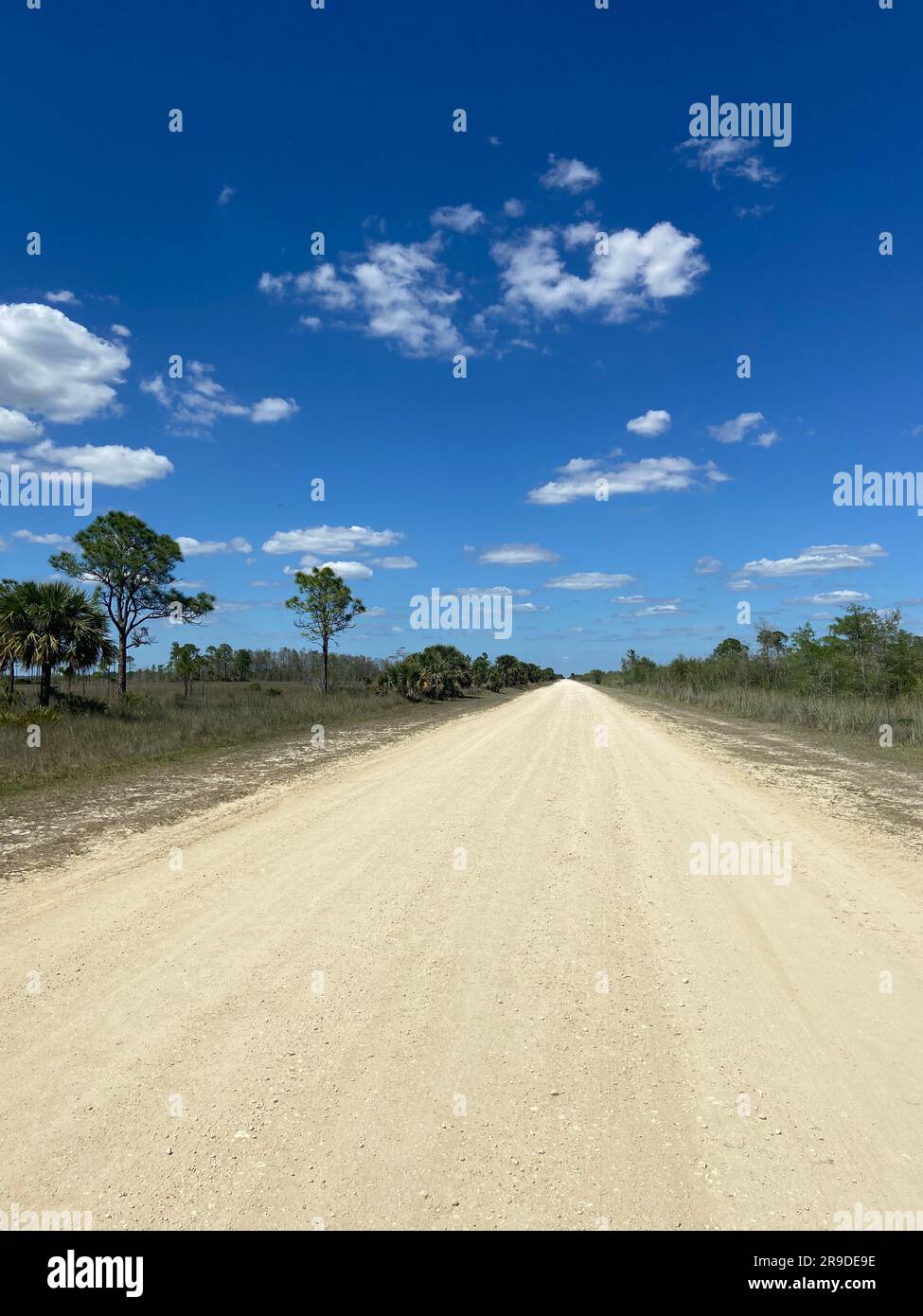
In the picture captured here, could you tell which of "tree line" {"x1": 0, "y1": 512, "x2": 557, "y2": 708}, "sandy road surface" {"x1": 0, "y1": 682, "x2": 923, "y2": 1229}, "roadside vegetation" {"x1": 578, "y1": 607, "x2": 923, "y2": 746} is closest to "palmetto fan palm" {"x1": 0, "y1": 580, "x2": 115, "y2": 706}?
"tree line" {"x1": 0, "y1": 512, "x2": 557, "y2": 708}

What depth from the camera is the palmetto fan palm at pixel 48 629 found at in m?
21.2

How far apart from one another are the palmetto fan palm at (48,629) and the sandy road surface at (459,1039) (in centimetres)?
1758

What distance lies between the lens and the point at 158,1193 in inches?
98.2

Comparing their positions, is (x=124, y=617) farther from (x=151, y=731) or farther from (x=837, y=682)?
(x=837, y=682)

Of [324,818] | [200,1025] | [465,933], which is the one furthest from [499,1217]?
[324,818]

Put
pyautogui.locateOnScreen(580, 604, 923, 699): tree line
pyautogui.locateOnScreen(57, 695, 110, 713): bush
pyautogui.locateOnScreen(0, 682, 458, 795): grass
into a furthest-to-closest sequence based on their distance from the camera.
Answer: pyautogui.locateOnScreen(580, 604, 923, 699): tree line
pyautogui.locateOnScreen(57, 695, 110, 713): bush
pyautogui.locateOnScreen(0, 682, 458, 795): grass

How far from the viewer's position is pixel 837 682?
Result: 3225cm

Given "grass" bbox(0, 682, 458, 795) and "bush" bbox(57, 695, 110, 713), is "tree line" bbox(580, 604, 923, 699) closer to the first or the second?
"grass" bbox(0, 682, 458, 795)

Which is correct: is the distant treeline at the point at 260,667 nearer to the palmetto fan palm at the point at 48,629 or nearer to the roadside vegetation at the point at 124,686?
the roadside vegetation at the point at 124,686

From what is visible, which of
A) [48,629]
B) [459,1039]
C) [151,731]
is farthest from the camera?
[48,629]

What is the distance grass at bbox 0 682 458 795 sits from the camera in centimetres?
1245

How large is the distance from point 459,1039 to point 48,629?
22877mm

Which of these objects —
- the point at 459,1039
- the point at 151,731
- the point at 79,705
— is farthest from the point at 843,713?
the point at 79,705

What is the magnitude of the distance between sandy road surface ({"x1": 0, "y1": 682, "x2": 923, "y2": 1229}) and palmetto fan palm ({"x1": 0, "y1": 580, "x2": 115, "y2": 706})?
17.6 meters
